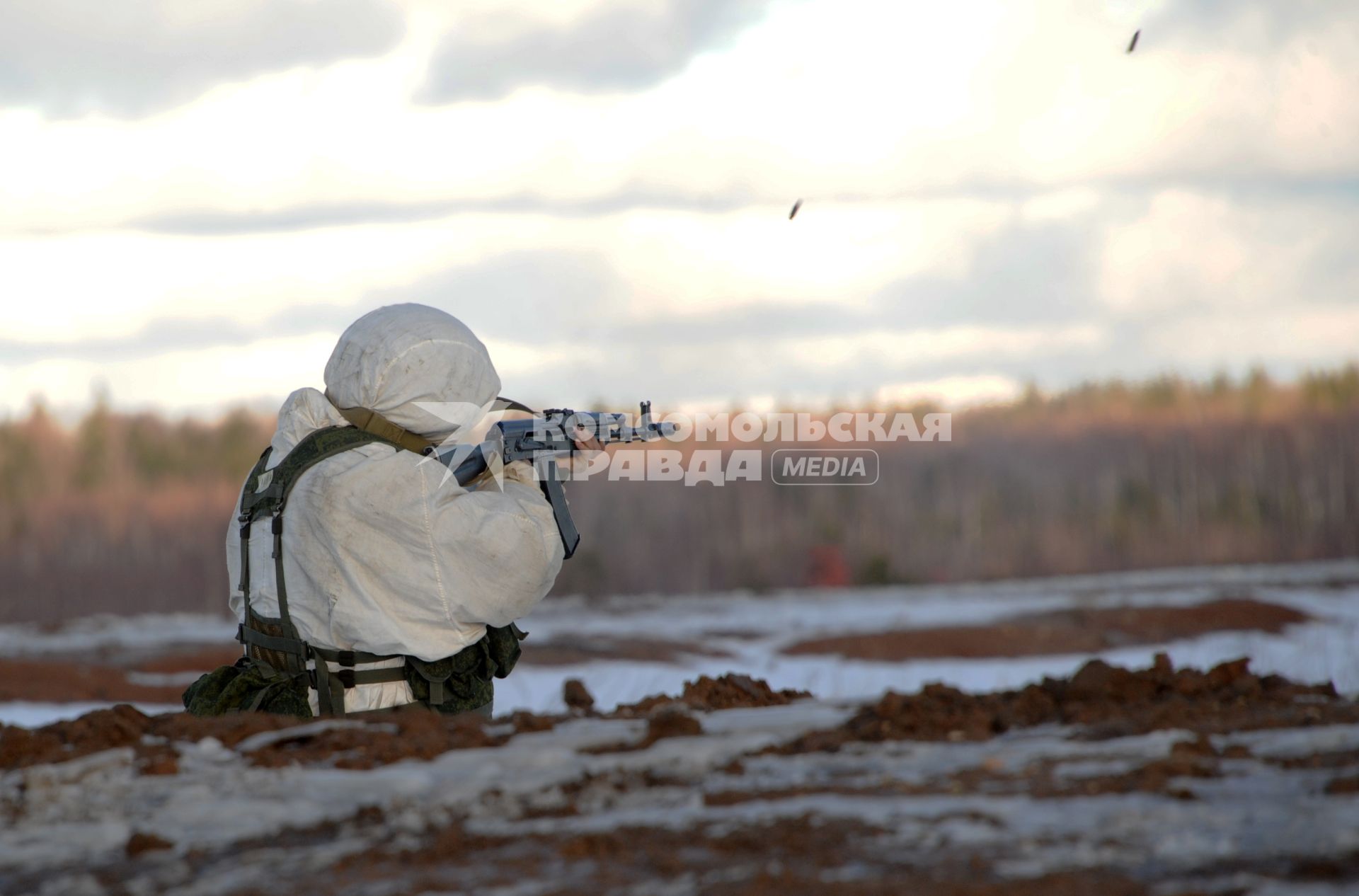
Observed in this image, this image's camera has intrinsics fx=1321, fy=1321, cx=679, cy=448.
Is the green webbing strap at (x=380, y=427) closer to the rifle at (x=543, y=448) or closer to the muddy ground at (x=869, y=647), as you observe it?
the rifle at (x=543, y=448)

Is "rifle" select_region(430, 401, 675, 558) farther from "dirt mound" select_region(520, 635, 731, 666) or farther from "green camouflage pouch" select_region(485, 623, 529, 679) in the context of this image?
"dirt mound" select_region(520, 635, 731, 666)

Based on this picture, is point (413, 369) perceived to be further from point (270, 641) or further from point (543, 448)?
point (270, 641)

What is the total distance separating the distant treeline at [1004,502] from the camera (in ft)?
88.7

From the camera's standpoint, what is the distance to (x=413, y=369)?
4254 mm

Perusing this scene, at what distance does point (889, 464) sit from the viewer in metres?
28.2

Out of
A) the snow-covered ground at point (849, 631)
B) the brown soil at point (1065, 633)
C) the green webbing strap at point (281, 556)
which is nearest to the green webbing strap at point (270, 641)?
the green webbing strap at point (281, 556)

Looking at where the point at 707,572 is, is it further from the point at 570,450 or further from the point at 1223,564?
the point at 570,450

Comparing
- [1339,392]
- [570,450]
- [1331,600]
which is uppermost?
[1339,392]

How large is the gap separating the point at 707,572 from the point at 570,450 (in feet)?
74.0

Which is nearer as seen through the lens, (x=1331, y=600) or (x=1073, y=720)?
(x=1073, y=720)

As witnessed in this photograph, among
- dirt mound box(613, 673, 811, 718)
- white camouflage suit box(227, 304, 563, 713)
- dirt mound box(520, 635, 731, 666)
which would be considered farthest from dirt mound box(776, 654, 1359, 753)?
dirt mound box(520, 635, 731, 666)

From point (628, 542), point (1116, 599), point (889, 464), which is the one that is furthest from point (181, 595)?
point (1116, 599)

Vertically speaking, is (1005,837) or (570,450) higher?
(570,450)

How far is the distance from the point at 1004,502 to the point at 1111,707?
24470 millimetres
